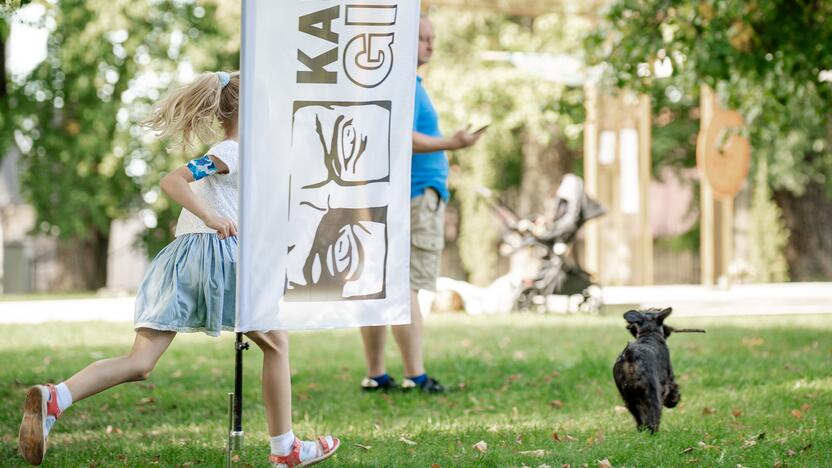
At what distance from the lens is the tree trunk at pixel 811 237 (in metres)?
26.2

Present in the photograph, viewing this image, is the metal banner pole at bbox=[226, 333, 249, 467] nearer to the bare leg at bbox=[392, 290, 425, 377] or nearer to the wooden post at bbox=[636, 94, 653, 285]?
the bare leg at bbox=[392, 290, 425, 377]

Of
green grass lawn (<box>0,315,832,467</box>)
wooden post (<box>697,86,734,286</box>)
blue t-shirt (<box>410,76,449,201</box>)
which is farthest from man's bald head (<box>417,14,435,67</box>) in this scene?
wooden post (<box>697,86,734,286</box>)

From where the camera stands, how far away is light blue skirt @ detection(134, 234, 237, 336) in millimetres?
4039

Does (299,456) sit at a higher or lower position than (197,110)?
lower

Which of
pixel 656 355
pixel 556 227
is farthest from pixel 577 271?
pixel 656 355

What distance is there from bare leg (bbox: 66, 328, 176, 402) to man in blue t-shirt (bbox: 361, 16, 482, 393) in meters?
2.40

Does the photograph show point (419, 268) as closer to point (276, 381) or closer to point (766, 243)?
point (276, 381)

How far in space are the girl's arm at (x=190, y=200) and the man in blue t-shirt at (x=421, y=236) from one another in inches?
94.5

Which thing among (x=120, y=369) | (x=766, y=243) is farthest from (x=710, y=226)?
(x=120, y=369)

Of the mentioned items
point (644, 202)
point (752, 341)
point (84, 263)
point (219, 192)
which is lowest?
point (752, 341)

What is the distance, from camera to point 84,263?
90.5 ft

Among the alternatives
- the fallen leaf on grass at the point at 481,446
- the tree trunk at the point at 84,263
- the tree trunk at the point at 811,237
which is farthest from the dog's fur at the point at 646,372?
the tree trunk at the point at 84,263

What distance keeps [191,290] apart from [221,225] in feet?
0.87

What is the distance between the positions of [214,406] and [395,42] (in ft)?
9.53
